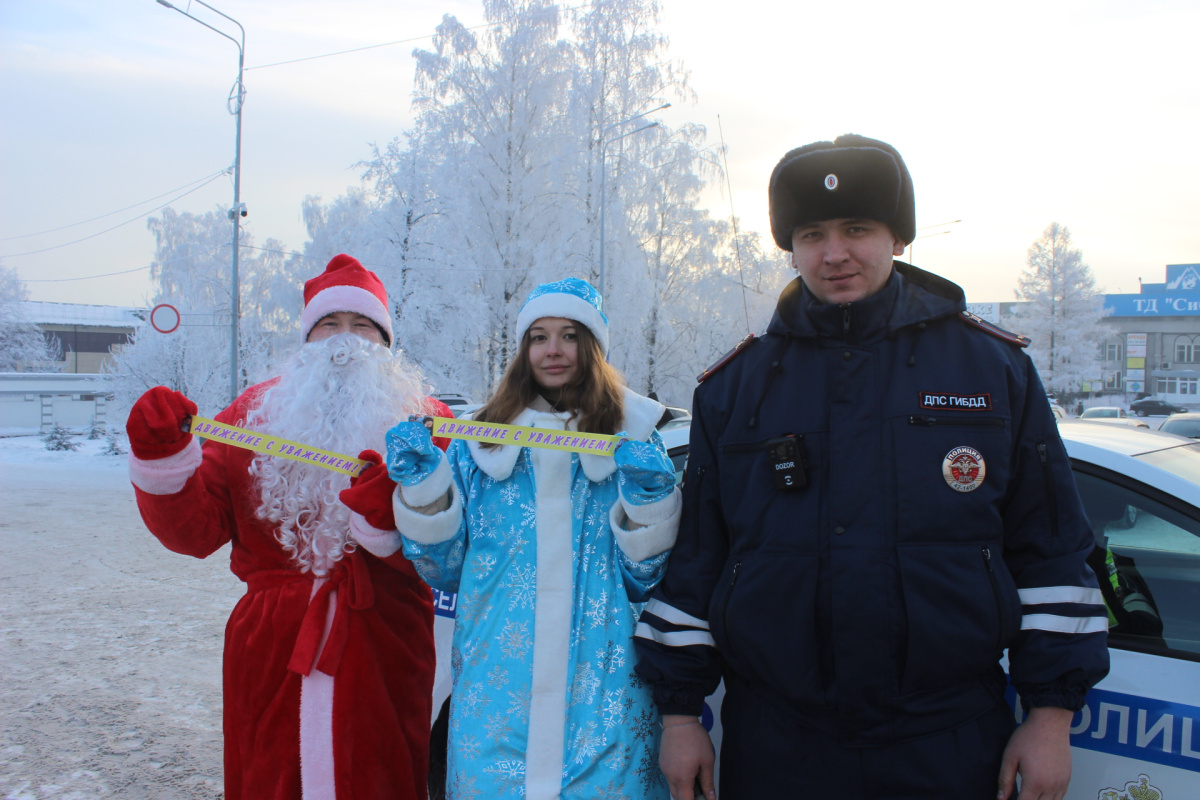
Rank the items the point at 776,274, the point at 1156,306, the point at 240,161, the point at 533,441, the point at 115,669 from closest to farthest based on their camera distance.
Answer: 1. the point at 533,441
2. the point at 115,669
3. the point at 240,161
4. the point at 776,274
5. the point at 1156,306

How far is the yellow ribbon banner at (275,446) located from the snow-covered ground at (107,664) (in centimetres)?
191

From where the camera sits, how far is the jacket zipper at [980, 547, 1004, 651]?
146 cm

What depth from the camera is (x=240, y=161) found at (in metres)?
16.9

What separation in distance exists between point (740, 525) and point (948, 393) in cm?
50

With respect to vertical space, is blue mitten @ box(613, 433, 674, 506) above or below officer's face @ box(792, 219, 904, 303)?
below

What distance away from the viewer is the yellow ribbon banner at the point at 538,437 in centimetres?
182

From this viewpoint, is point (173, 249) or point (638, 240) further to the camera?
point (173, 249)

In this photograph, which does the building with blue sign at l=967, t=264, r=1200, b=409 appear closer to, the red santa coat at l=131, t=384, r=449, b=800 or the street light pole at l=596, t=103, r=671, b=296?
the street light pole at l=596, t=103, r=671, b=296

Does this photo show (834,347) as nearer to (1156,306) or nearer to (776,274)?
(776,274)

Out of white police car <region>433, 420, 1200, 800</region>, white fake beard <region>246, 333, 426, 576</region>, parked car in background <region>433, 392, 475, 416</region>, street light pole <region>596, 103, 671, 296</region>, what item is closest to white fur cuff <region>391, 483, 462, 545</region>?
white fake beard <region>246, 333, 426, 576</region>

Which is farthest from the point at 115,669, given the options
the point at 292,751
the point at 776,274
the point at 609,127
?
the point at 776,274

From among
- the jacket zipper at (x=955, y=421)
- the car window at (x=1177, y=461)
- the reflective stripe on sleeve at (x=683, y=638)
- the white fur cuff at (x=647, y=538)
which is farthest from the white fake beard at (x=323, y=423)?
the car window at (x=1177, y=461)

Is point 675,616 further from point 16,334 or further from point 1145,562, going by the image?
point 16,334

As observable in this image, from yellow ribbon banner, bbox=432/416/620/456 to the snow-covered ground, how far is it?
234cm
